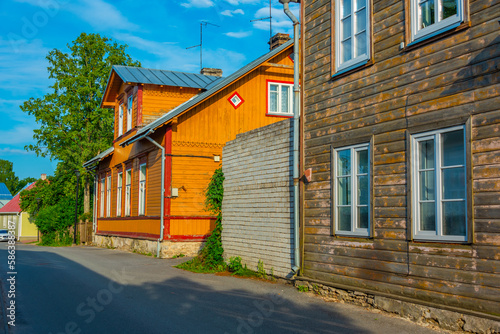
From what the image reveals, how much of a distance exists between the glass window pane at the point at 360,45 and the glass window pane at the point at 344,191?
7.60 feet

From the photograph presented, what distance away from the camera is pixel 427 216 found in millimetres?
7922

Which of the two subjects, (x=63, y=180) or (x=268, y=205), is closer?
(x=268, y=205)

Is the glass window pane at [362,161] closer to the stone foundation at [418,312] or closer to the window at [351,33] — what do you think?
the window at [351,33]

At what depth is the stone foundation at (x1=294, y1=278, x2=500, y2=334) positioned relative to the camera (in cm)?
683

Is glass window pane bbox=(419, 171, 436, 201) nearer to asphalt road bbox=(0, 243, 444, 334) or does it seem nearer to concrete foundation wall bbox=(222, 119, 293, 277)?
asphalt road bbox=(0, 243, 444, 334)

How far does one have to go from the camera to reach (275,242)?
39.7 feet

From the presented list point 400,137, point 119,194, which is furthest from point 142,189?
point 400,137

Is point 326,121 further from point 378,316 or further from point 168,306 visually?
point 168,306

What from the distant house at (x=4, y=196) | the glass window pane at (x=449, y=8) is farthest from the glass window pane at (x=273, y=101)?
the distant house at (x=4, y=196)

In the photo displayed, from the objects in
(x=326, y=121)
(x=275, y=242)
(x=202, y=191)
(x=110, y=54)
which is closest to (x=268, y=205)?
(x=275, y=242)

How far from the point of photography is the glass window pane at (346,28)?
999 cm

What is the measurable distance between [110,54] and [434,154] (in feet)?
111

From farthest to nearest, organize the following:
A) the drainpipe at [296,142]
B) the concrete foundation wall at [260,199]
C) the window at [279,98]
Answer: the window at [279,98] < the concrete foundation wall at [260,199] < the drainpipe at [296,142]

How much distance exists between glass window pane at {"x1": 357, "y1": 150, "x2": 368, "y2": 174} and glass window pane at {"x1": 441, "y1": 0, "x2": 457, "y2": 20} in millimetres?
2641
